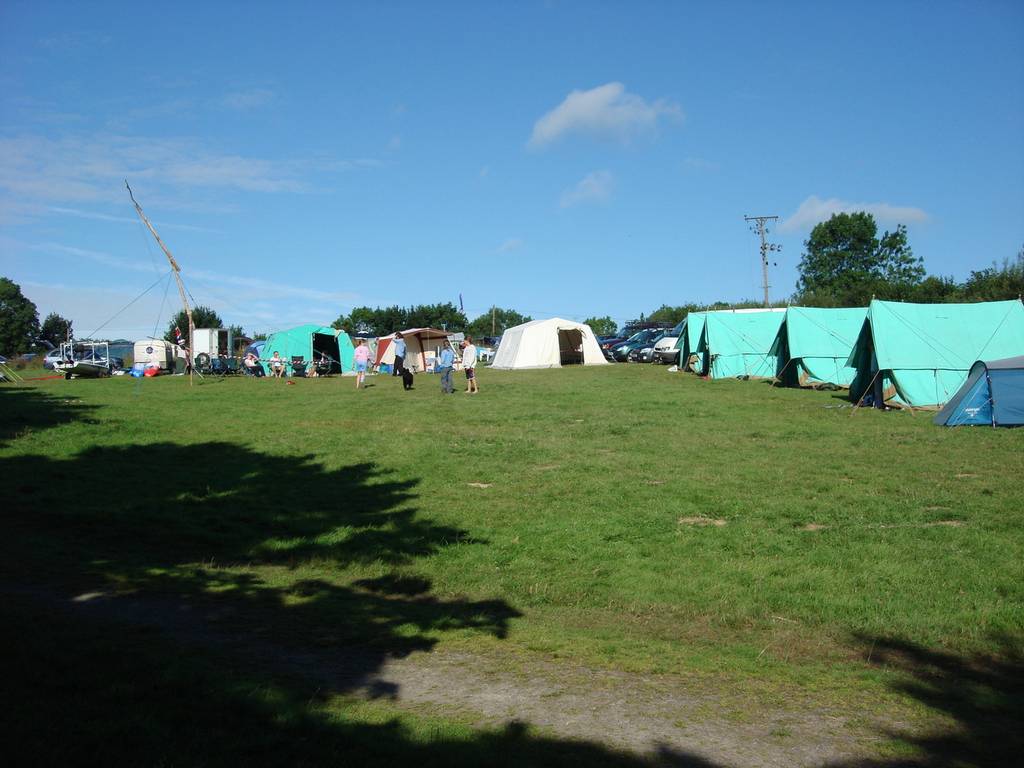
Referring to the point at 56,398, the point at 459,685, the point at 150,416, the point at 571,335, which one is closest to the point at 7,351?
the point at 571,335

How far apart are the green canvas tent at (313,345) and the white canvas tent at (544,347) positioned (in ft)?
27.1

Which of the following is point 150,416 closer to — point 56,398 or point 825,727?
point 56,398

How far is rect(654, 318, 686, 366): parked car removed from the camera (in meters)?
40.9

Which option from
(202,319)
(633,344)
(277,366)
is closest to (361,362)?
(277,366)

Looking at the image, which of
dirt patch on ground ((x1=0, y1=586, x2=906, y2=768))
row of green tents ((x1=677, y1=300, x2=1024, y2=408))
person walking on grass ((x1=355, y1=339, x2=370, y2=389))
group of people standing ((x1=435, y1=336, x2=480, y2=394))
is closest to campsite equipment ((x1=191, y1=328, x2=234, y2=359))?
person walking on grass ((x1=355, y1=339, x2=370, y2=389))

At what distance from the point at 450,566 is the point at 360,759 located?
13.8 ft

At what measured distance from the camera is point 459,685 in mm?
5039

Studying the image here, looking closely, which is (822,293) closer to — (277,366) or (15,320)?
(277,366)

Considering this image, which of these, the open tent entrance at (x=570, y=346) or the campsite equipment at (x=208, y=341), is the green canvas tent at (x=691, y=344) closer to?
the open tent entrance at (x=570, y=346)

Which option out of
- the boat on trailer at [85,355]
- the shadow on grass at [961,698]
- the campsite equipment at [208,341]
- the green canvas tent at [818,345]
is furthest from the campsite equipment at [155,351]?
the shadow on grass at [961,698]

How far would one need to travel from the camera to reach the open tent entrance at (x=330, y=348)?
144ft

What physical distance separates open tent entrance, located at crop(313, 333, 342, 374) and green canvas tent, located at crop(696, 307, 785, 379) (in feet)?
68.0

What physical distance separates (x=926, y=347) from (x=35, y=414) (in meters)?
21.0

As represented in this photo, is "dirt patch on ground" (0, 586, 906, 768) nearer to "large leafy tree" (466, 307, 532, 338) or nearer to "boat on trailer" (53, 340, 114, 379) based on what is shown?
"boat on trailer" (53, 340, 114, 379)
